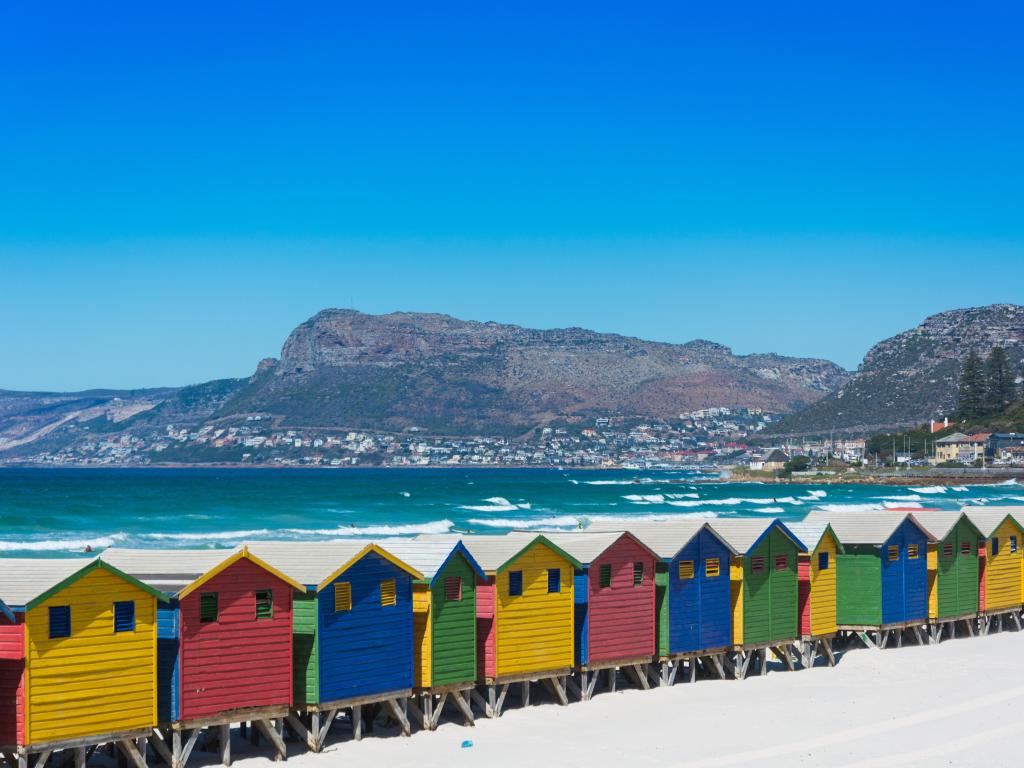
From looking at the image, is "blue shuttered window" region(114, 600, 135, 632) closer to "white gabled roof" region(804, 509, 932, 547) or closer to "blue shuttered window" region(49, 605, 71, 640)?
"blue shuttered window" region(49, 605, 71, 640)

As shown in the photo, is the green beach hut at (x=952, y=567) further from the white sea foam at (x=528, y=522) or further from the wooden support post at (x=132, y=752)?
the white sea foam at (x=528, y=522)

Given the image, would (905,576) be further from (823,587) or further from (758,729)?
(758,729)

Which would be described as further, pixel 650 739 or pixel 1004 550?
pixel 1004 550

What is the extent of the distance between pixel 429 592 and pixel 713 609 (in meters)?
8.24

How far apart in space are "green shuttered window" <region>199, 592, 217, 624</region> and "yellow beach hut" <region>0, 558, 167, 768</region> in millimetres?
789

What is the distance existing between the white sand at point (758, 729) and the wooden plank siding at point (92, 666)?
266cm

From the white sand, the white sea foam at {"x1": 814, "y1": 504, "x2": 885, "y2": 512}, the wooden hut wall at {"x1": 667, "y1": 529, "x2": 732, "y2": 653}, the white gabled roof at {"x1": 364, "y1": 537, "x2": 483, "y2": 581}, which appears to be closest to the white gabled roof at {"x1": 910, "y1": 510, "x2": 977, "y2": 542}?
the white sand

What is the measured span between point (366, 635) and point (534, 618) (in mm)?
4170

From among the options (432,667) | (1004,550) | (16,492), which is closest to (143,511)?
(16,492)

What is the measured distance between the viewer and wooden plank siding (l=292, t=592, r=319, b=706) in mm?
23734

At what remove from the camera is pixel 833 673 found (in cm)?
3350

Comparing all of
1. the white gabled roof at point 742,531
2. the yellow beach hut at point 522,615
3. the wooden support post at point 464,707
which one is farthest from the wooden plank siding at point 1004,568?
the wooden support post at point 464,707

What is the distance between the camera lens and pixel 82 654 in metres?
20.9

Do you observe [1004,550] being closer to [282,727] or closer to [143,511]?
[282,727]
